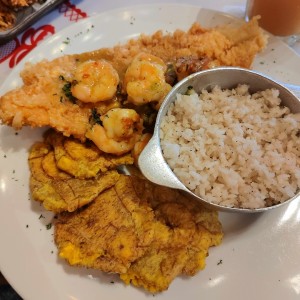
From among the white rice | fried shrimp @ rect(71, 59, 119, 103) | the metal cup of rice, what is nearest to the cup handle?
the metal cup of rice

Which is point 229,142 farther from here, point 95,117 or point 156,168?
point 95,117

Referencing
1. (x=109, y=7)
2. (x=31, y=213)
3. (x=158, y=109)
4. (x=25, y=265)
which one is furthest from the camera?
(x=109, y=7)

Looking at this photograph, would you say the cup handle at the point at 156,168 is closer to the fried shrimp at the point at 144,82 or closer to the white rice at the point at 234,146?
the white rice at the point at 234,146

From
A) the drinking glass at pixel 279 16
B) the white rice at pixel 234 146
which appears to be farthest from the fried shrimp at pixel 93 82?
the drinking glass at pixel 279 16

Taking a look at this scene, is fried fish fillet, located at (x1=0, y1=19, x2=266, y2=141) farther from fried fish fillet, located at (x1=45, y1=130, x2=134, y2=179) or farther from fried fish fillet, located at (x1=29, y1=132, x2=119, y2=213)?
fried fish fillet, located at (x1=29, y1=132, x2=119, y2=213)

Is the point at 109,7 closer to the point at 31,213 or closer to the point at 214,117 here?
the point at 214,117

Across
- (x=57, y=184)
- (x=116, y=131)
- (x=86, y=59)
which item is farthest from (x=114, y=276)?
(x=86, y=59)

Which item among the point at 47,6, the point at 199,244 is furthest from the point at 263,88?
the point at 47,6
